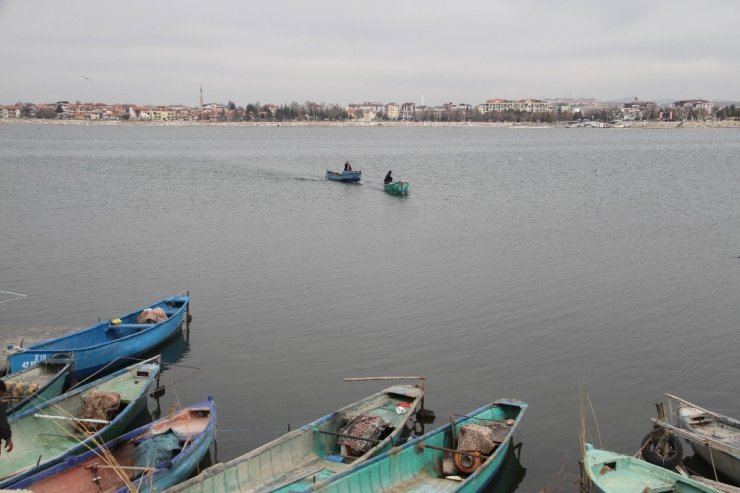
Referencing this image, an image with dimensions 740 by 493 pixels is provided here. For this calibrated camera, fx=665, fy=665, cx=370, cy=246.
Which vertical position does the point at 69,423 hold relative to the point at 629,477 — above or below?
above

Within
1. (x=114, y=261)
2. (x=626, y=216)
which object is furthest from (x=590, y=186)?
(x=114, y=261)

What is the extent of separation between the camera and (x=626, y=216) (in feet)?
120

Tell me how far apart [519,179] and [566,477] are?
47790mm

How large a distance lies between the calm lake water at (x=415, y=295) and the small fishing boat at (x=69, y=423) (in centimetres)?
174

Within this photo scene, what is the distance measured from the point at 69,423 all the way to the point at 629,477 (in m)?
9.43

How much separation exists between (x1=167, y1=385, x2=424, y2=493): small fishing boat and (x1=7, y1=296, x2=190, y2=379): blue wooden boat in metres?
6.15

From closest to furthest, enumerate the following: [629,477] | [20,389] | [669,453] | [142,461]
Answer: [629,477] → [142,461] → [669,453] → [20,389]

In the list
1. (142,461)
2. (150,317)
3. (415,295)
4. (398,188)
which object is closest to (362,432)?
(142,461)

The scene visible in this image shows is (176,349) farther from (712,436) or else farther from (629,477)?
(712,436)

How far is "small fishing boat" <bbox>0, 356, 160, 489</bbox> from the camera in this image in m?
10.7

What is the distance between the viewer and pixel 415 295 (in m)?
21.4

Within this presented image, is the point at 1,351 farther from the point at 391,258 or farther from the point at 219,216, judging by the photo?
the point at 219,216

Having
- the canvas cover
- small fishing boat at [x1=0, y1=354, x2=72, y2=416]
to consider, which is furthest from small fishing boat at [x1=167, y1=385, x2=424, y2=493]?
small fishing boat at [x1=0, y1=354, x2=72, y2=416]

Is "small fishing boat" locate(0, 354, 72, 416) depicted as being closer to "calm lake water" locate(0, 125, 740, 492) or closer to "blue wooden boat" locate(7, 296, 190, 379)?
"blue wooden boat" locate(7, 296, 190, 379)
